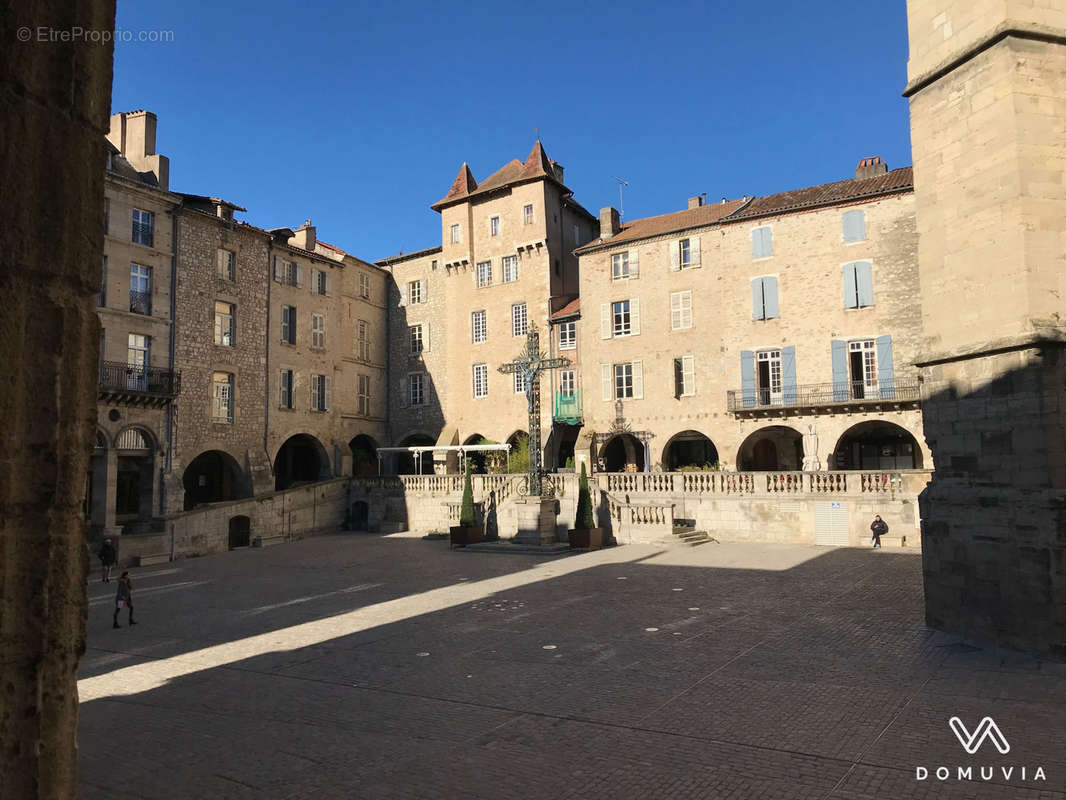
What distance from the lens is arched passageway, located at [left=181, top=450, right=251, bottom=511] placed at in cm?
3359

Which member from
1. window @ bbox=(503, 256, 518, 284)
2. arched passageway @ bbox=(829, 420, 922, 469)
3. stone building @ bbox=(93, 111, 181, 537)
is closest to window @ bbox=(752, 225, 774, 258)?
arched passageway @ bbox=(829, 420, 922, 469)

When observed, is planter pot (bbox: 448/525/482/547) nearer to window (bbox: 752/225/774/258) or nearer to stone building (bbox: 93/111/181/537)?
stone building (bbox: 93/111/181/537)

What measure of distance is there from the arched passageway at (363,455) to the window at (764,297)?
2126cm

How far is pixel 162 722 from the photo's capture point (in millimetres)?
8625

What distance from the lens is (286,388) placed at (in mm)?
35969

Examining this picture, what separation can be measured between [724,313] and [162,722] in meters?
29.0

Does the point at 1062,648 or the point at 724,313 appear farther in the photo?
the point at 724,313

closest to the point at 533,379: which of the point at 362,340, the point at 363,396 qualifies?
the point at 363,396

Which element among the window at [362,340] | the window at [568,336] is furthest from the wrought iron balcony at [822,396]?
the window at [362,340]

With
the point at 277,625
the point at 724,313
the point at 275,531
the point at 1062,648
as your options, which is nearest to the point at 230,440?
the point at 275,531

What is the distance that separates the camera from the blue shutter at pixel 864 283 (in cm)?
3027

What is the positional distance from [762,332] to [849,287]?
3942mm

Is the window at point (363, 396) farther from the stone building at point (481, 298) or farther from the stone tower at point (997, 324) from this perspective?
the stone tower at point (997, 324)

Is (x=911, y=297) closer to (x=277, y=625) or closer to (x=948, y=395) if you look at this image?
(x=948, y=395)
